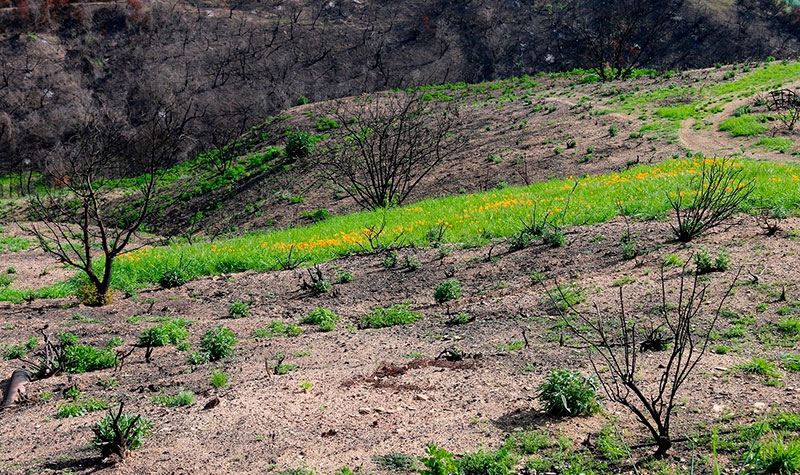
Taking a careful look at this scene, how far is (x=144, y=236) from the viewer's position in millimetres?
23312

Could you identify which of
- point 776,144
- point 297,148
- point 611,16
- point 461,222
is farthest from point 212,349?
point 611,16

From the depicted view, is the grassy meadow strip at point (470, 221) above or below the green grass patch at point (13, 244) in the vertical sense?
below

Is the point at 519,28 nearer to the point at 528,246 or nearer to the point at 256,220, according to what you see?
the point at 256,220

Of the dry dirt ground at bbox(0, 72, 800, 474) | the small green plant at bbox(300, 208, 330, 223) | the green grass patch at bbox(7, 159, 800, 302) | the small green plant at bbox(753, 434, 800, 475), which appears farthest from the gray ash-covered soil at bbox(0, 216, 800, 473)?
the small green plant at bbox(300, 208, 330, 223)

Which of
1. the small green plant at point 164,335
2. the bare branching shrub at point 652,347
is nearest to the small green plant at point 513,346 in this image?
the bare branching shrub at point 652,347

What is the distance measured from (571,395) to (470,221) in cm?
863

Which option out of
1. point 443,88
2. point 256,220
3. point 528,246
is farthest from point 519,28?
point 528,246

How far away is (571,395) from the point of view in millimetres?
4898

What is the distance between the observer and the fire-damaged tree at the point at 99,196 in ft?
34.7

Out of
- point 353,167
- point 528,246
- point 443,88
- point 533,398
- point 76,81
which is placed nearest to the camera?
point 533,398

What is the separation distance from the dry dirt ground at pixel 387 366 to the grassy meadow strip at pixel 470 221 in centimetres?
102

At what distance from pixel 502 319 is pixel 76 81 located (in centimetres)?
5173

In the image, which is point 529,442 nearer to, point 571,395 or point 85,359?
point 571,395

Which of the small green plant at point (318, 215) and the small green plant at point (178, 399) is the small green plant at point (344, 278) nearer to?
the small green plant at point (178, 399)
